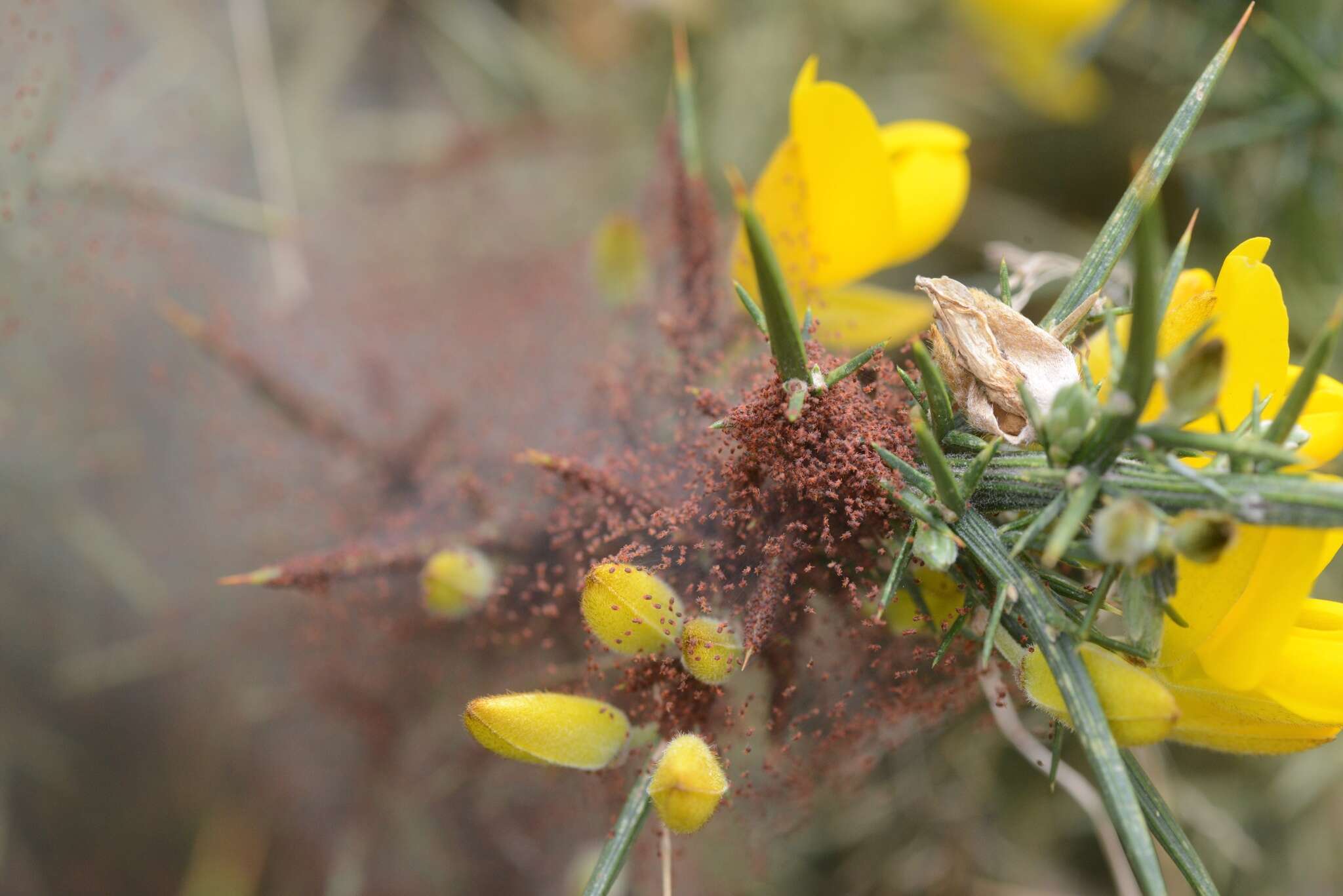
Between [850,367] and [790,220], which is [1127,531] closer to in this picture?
[850,367]

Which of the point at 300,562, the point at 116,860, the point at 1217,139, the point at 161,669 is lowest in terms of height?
the point at 116,860

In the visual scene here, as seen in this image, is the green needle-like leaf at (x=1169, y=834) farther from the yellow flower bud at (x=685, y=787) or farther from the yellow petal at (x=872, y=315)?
the yellow petal at (x=872, y=315)

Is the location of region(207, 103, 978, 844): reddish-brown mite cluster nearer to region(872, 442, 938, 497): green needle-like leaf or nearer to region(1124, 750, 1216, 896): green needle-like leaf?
region(872, 442, 938, 497): green needle-like leaf

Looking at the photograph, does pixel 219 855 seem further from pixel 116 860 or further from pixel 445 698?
pixel 445 698

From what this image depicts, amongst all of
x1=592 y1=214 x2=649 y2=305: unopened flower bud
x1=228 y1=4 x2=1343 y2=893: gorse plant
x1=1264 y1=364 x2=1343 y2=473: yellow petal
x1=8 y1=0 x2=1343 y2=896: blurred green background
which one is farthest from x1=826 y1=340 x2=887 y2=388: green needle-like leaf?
x1=592 y1=214 x2=649 y2=305: unopened flower bud

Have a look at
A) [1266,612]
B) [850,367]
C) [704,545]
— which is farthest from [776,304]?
[1266,612]

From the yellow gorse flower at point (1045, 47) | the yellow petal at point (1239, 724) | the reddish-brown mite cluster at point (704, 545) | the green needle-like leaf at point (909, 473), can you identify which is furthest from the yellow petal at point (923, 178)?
the yellow gorse flower at point (1045, 47)

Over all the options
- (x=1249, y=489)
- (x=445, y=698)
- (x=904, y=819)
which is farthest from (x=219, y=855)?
(x=1249, y=489)
